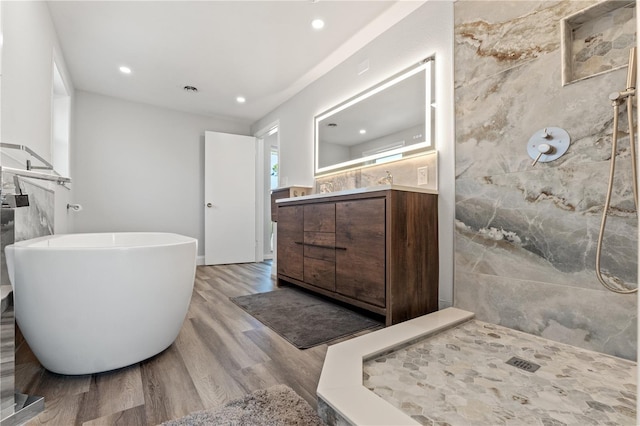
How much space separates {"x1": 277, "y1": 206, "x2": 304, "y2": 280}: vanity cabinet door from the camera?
2.73 meters

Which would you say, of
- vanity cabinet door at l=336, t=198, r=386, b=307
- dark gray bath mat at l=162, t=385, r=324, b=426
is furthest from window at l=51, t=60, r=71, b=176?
dark gray bath mat at l=162, t=385, r=324, b=426

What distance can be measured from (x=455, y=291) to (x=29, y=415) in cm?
219

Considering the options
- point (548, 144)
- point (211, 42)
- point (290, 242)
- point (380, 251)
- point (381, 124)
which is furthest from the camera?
point (290, 242)

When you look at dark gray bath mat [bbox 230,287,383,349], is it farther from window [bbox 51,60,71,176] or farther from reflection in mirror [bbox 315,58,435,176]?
window [bbox 51,60,71,176]

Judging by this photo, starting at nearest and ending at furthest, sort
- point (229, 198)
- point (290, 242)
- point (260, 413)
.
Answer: point (260, 413)
point (290, 242)
point (229, 198)

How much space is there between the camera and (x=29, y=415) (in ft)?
3.45

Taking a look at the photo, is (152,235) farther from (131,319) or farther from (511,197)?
(511,197)

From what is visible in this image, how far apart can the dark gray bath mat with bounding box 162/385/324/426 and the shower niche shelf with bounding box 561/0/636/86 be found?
6.51ft

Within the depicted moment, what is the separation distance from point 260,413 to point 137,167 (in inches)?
163

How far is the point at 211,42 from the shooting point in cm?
277

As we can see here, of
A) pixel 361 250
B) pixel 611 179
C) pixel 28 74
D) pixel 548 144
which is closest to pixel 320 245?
pixel 361 250

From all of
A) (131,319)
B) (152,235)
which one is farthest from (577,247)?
(152,235)

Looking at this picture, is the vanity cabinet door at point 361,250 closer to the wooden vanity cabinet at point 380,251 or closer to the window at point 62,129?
the wooden vanity cabinet at point 380,251

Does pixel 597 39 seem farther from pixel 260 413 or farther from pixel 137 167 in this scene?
pixel 137 167
